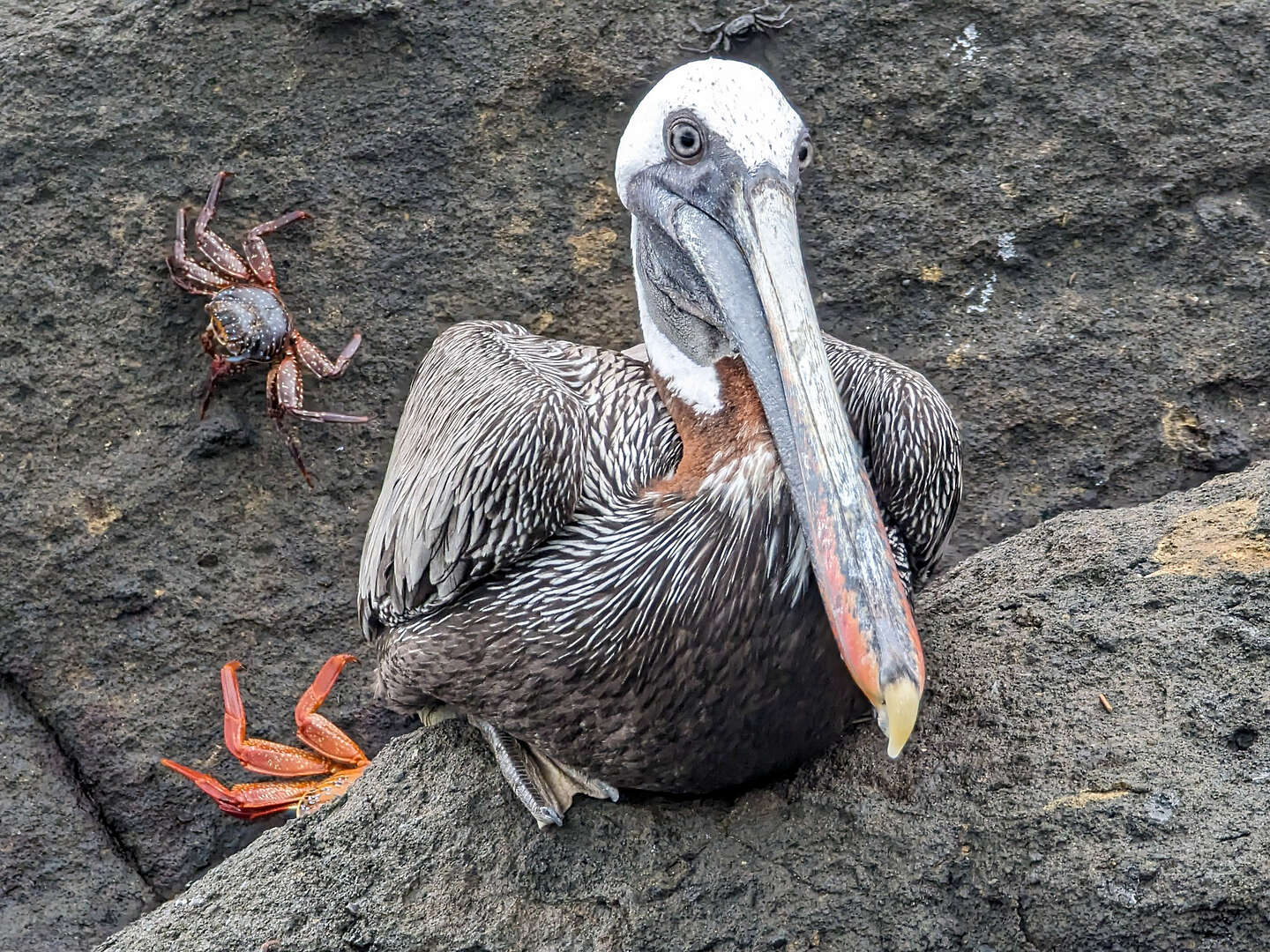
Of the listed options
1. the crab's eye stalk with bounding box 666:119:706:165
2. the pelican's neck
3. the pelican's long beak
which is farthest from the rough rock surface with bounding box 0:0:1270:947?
the pelican's long beak

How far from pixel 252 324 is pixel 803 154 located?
1.84 metres

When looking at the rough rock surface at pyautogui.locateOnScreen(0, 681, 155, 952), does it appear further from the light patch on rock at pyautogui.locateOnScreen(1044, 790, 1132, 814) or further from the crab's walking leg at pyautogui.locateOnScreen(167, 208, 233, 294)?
the light patch on rock at pyautogui.locateOnScreen(1044, 790, 1132, 814)

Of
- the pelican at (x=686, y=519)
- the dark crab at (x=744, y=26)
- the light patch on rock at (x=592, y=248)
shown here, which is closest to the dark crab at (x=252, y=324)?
the light patch on rock at (x=592, y=248)

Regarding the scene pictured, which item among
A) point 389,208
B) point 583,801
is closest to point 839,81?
point 389,208

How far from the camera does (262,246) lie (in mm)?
4281

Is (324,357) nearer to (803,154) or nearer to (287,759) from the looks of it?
(287,759)

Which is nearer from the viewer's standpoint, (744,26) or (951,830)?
(951,830)

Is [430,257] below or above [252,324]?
below

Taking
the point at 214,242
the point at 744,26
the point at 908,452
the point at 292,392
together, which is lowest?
the point at 908,452

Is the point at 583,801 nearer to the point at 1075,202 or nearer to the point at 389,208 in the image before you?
the point at 389,208

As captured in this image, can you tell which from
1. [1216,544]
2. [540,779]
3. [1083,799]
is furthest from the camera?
[1216,544]

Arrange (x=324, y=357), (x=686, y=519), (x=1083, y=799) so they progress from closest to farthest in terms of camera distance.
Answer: (x=1083, y=799), (x=686, y=519), (x=324, y=357)

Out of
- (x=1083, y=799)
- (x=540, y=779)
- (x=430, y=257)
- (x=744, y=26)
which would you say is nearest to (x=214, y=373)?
(x=430, y=257)

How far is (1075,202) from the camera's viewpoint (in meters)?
4.43
